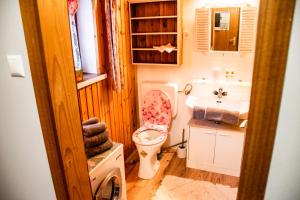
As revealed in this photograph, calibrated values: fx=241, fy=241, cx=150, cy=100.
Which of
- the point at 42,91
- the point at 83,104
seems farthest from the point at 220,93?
the point at 42,91

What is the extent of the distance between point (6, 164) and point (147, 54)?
1.87m

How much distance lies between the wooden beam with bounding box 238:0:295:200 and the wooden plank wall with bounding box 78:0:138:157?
1.54 meters

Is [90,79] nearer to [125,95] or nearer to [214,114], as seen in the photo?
[125,95]

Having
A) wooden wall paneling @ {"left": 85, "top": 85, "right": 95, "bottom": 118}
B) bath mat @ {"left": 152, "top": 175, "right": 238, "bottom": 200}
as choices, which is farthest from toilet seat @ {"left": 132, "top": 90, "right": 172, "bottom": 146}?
wooden wall paneling @ {"left": 85, "top": 85, "right": 95, "bottom": 118}

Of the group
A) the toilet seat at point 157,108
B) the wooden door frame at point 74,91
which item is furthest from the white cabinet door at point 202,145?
the wooden door frame at point 74,91

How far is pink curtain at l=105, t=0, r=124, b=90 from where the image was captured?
2195 millimetres

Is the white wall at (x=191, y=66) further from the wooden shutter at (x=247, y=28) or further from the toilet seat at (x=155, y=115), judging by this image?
the toilet seat at (x=155, y=115)

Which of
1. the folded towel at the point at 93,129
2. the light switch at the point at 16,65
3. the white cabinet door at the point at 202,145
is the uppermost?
the light switch at the point at 16,65

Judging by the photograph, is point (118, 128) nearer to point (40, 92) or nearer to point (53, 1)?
A: point (40, 92)

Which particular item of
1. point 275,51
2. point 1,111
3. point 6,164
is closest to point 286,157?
point 275,51

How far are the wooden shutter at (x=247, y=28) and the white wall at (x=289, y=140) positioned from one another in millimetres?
1766

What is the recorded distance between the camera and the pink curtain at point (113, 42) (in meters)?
2.20

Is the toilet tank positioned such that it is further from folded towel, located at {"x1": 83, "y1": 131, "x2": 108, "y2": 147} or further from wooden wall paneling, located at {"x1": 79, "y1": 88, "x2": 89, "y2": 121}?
folded towel, located at {"x1": 83, "y1": 131, "x2": 108, "y2": 147}

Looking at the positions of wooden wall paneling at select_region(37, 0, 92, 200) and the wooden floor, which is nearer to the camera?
wooden wall paneling at select_region(37, 0, 92, 200)
